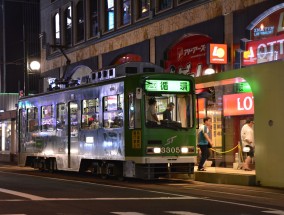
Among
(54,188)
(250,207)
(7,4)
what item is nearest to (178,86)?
(54,188)

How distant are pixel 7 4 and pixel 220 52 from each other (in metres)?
32.9

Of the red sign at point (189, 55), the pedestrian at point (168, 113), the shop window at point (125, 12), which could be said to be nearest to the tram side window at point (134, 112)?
the pedestrian at point (168, 113)

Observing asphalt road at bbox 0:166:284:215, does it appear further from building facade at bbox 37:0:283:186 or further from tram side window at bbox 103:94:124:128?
building facade at bbox 37:0:283:186

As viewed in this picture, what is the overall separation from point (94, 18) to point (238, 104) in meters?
15.9

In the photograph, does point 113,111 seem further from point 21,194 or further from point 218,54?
point 218,54

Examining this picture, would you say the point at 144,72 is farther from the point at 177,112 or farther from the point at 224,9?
the point at 224,9

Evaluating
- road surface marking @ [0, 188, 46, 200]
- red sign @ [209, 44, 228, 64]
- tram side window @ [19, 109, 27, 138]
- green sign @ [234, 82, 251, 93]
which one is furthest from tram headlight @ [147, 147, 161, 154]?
tram side window @ [19, 109, 27, 138]

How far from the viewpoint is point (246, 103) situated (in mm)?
22594

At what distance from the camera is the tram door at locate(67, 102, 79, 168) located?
22.3 meters

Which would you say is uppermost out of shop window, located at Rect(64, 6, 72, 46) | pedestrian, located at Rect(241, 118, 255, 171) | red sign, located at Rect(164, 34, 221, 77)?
shop window, located at Rect(64, 6, 72, 46)

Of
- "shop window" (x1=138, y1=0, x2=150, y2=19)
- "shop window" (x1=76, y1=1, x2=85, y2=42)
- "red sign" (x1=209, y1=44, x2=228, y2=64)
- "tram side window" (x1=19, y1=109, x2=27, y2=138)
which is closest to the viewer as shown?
"red sign" (x1=209, y1=44, x2=228, y2=64)

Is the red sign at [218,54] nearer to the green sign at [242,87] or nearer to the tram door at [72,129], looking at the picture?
the green sign at [242,87]

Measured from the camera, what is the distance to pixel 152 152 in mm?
18672

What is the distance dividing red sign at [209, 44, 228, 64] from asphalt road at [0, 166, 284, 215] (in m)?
6.44
